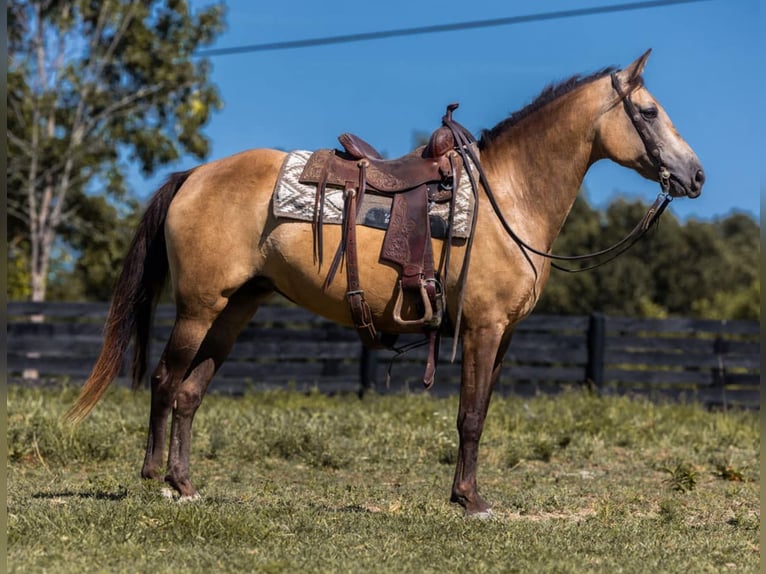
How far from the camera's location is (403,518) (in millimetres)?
5152

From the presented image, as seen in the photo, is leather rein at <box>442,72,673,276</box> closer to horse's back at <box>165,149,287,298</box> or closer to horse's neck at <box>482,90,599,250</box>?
horse's neck at <box>482,90,599,250</box>

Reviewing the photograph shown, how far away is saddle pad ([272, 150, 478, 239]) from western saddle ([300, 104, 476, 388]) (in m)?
0.03

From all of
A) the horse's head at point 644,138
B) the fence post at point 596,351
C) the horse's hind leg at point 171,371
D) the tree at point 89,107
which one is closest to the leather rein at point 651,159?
the horse's head at point 644,138

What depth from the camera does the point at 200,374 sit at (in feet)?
19.6

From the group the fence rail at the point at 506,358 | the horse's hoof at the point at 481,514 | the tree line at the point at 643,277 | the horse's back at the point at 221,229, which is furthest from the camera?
the tree line at the point at 643,277

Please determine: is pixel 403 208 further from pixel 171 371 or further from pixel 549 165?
pixel 171 371

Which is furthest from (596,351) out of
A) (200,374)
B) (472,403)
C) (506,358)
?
(200,374)

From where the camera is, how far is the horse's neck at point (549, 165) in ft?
18.5

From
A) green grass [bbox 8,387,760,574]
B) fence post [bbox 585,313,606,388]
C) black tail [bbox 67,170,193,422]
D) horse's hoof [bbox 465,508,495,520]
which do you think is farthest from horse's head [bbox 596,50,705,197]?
fence post [bbox 585,313,606,388]

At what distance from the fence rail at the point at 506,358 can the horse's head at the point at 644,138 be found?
7.17 m

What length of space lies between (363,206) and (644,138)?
1.65 metres

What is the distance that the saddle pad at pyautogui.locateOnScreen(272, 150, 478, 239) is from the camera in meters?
5.45

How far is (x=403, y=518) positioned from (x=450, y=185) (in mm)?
1887

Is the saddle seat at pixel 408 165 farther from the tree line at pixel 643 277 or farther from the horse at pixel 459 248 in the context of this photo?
the tree line at pixel 643 277
